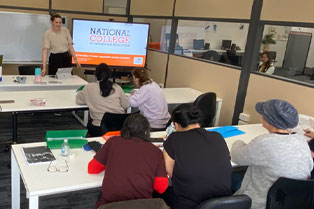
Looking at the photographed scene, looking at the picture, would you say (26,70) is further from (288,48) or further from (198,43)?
(288,48)

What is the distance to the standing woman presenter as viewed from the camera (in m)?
4.42

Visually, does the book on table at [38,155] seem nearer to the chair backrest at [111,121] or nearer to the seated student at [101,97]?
the chair backrest at [111,121]

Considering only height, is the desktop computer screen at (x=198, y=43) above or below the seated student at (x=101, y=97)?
above

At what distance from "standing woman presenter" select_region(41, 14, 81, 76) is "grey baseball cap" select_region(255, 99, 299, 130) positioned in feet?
11.3

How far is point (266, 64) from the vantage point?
11.6 feet

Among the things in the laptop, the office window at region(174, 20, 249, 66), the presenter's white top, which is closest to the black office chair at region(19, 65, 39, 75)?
the presenter's white top

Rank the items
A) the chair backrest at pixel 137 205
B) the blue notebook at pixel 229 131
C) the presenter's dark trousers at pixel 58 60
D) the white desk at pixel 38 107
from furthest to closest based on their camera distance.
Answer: the presenter's dark trousers at pixel 58 60 → the white desk at pixel 38 107 → the blue notebook at pixel 229 131 → the chair backrest at pixel 137 205

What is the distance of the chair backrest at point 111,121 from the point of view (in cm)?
267

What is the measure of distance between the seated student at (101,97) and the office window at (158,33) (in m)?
2.44

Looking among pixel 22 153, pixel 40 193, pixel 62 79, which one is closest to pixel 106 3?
pixel 62 79

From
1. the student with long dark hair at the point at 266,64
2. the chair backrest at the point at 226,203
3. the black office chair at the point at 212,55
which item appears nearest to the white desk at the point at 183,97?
the black office chair at the point at 212,55

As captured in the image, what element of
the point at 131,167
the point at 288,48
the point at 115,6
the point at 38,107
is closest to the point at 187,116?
the point at 131,167

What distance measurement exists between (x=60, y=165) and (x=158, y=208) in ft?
2.67

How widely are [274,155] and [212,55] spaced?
2860mm
